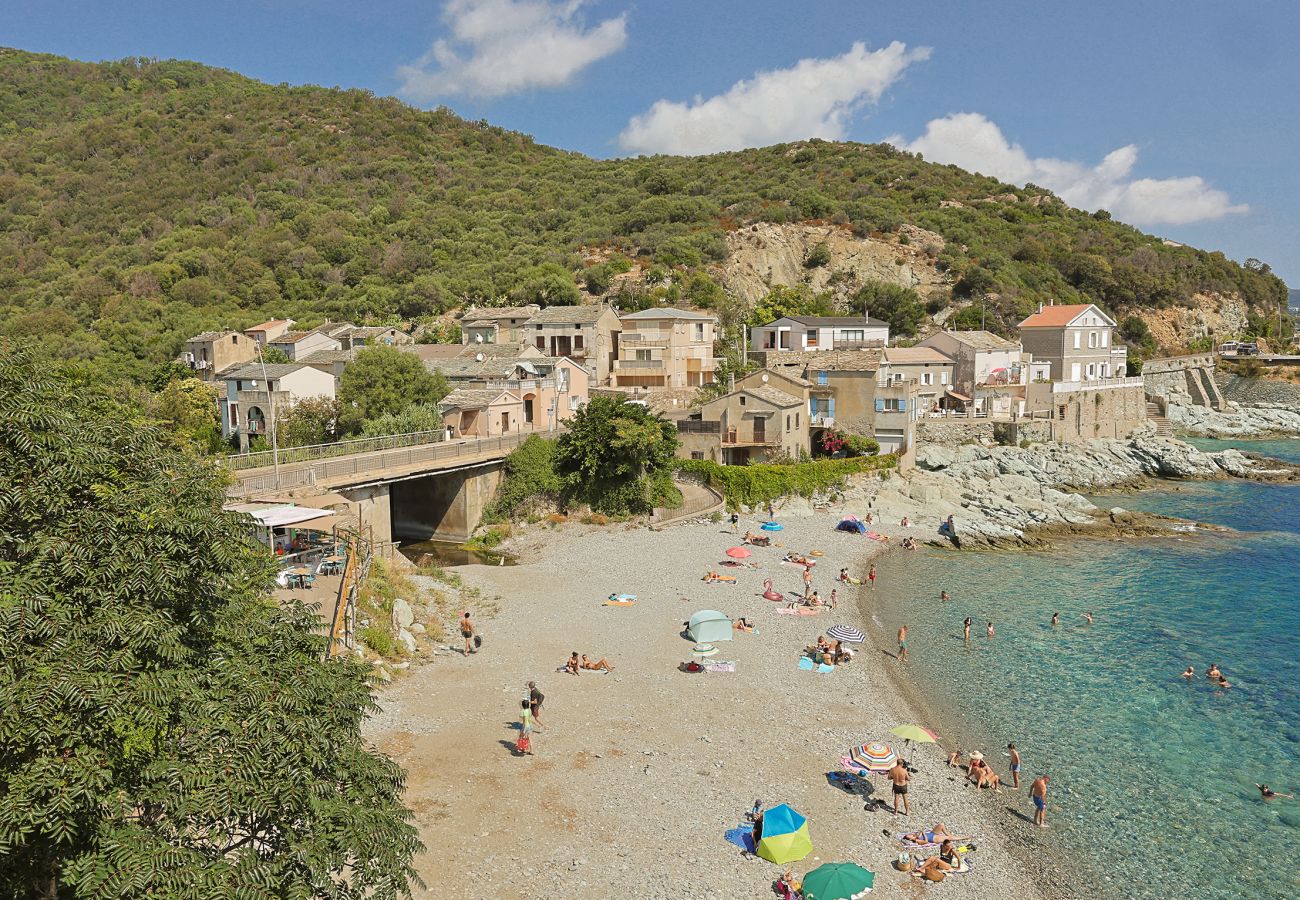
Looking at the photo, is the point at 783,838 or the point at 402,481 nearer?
the point at 783,838

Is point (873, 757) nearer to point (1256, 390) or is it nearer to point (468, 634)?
point (468, 634)

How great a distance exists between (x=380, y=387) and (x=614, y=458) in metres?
13.9

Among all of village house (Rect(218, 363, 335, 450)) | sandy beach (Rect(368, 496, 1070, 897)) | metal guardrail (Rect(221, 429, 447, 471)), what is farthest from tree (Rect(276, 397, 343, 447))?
sandy beach (Rect(368, 496, 1070, 897))

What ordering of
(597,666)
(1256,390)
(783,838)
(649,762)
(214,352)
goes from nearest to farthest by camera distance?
(783,838) < (649,762) < (597,666) < (214,352) < (1256,390)

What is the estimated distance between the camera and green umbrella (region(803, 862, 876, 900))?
1448 cm

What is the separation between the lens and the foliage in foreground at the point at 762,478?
4475 centimetres

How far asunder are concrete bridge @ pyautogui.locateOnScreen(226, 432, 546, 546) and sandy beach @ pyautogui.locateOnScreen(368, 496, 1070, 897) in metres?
9.04

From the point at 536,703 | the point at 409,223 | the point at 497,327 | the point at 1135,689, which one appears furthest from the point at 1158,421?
the point at 409,223

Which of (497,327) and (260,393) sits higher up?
(497,327)

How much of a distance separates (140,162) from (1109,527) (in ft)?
405

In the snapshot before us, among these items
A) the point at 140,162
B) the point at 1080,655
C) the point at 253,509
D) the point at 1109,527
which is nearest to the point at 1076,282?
the point at 1109,527

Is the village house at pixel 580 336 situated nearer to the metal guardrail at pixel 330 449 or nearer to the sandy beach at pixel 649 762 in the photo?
the metal guardrail at pixel 330 449

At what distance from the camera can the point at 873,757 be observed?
19.2 metres

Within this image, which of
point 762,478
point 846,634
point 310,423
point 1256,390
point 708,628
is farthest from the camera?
point 1256,390
